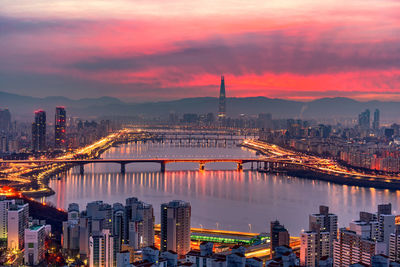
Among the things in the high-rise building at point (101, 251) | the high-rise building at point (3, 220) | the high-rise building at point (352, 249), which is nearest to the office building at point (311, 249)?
the high-rise building at point (352, 249)

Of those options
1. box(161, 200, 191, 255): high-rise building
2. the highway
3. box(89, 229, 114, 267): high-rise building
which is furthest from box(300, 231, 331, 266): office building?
the highway

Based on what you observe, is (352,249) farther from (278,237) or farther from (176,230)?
(176,230)

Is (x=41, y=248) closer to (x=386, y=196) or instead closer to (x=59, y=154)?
(x=386, y=196)

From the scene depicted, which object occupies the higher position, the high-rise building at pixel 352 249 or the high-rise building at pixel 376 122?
the high-rise building at pixel 376 122

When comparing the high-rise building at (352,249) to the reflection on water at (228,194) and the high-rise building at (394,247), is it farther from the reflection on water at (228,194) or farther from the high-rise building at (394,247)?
the reflection on water at (228,194)

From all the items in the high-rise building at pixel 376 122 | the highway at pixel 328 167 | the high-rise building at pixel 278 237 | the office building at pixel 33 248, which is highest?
the high-rise building at pixel 376 122
